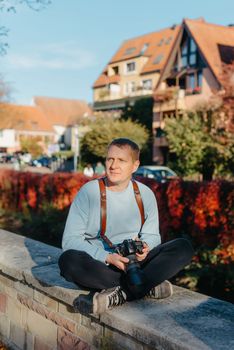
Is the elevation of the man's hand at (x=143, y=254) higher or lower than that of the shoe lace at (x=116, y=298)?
higher

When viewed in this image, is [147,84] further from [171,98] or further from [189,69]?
[171,98]

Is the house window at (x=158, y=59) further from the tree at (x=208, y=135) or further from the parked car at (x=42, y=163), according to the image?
the tree at (x=208, y=135)

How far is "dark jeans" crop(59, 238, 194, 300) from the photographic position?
2.68 m

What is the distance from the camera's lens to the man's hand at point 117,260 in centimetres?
266

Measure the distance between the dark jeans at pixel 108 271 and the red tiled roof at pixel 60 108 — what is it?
79998 millimetres

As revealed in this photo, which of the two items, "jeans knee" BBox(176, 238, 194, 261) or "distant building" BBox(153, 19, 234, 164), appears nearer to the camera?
"jeans knee" BBox(176, 238, 194, 261)

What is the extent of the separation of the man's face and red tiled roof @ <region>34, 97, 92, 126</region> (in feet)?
262

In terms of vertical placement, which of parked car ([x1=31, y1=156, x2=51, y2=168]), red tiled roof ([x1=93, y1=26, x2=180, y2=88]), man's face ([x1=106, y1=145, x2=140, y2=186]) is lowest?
parked car ([x1=31, y1=156, x2=51, y2=168])

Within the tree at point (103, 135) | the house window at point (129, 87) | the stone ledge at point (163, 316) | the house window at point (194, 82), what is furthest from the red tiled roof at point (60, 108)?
the stone ledge at point (163, 316)

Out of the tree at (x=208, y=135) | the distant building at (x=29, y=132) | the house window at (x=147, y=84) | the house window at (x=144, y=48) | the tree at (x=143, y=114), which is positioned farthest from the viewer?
the distant building at (x=29, y=132)

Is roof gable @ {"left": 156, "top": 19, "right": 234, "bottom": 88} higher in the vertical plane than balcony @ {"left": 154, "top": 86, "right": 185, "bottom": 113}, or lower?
higher

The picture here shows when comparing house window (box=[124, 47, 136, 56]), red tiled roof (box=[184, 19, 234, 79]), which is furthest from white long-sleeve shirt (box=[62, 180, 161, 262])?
house window (box=[124, 47, 136, 56])

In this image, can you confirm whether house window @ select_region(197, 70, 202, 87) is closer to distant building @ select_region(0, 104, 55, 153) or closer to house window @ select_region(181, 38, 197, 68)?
house window @ select_region(181, 38, 197, 68)

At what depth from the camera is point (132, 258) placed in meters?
2.70
